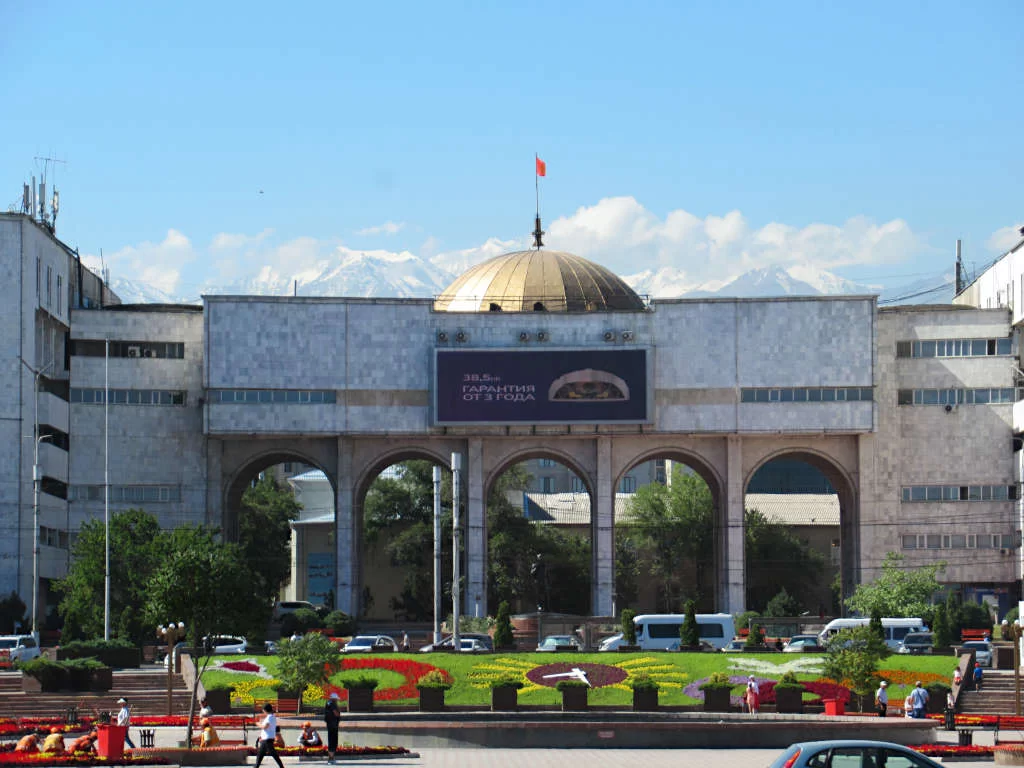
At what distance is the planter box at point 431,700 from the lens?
142ft

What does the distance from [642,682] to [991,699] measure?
10.2 meters

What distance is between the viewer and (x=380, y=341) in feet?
246

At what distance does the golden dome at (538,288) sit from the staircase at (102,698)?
32.6m

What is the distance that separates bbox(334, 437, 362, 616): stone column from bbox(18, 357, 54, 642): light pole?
13121 mm

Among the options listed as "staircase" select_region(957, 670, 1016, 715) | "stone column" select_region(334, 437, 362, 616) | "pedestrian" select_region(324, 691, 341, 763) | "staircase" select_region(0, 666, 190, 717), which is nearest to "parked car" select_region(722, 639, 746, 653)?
"staircase" select_region(957, 670, 1016, 715)

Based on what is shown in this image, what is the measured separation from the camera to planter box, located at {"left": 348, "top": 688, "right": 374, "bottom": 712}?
42.6 meters

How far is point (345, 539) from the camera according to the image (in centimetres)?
7538

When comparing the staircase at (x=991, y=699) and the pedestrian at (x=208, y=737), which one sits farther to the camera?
the staircase at (x=991, y=699)

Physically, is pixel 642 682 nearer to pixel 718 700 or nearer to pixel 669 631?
pixel 718 700

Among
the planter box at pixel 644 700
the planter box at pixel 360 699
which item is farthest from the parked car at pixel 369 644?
the planter box at pixel 644 700

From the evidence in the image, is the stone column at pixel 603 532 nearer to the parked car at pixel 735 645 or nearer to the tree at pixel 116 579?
the parked car at pixel 735 645

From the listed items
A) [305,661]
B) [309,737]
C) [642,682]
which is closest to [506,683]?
[642,682]

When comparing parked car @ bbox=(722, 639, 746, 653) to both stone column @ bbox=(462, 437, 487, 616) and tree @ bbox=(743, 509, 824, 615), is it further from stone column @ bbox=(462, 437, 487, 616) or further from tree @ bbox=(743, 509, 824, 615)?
tree @ bbox=(743, 509, 824, 615)

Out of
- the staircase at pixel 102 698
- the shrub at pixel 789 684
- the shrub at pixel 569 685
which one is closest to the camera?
the shrub at pixel 789 684
